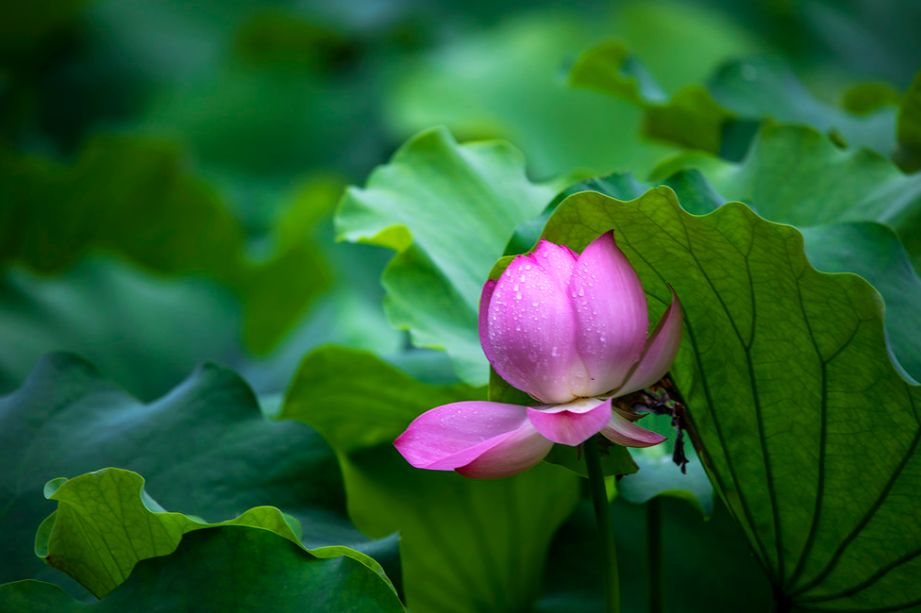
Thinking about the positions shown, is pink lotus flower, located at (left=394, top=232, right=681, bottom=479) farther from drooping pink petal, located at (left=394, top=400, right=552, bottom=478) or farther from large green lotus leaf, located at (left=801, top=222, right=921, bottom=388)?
large green lotus leaf, located at (left=801, top=222, right=921, bottom=388)

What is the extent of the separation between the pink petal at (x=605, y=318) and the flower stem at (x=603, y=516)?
0.04 metres

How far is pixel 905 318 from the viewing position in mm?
624

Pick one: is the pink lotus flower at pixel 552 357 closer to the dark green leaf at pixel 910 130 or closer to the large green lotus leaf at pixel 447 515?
the large green lotus leaf at pixel 447 515

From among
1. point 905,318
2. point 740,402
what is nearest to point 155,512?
point 740,402

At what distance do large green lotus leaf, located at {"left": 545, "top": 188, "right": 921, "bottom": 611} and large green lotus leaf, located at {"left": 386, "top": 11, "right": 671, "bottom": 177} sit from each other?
143 cm

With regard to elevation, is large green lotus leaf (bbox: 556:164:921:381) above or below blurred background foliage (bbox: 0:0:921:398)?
above

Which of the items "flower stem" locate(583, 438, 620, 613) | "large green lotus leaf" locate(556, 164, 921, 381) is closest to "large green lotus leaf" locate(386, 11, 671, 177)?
"large green lotus leaf" locate(556, 164, 921, 381)

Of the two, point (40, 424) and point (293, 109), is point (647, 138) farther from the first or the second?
point (293, 109)

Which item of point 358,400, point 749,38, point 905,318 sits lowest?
point 749,38

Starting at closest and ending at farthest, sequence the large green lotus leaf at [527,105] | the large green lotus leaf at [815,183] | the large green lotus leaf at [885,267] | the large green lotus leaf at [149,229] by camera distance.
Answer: the large green lotus leaf at [885,267] → the large green lotus leaf at [815,183] → the large green lotus leaf at [149,229] → the large green lotus leaf at [527,105]

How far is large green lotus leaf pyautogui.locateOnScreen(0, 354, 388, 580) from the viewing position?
0.69m

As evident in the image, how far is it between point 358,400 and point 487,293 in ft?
1.04

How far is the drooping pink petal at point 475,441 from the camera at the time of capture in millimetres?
508

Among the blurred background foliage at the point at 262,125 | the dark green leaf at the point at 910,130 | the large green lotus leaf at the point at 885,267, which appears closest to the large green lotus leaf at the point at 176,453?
the large green lotus leaf at the point at 885,267
